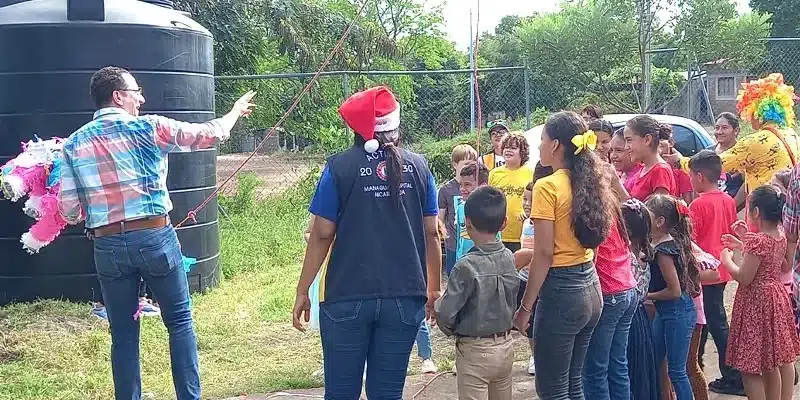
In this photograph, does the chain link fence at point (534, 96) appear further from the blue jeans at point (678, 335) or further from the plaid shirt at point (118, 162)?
the plaid shirt at point (118, 162)

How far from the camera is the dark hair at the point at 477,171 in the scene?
18.5 feet

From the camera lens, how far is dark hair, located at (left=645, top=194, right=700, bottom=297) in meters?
4.14

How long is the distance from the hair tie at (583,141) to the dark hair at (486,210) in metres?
0.40

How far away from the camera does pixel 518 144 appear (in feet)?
18.3

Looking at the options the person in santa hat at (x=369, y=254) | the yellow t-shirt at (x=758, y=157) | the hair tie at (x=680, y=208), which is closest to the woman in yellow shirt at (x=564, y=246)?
the person in santa hat at (x=369, y=254)

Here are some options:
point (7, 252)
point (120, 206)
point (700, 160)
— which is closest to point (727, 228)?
point (700, 160)

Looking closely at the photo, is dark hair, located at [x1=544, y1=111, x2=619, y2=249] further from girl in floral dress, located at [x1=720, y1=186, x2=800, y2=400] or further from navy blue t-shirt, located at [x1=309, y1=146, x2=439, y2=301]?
girl in floral dress, located at [x1=720, y1=186, x2=800, y2=400]

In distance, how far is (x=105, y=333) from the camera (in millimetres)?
6230

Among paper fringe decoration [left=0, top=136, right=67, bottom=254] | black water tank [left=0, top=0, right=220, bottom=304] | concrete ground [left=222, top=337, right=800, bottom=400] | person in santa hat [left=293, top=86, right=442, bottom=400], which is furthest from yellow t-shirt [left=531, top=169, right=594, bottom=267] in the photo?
black water tank [left=0, top=0, right=220, bottom=304]

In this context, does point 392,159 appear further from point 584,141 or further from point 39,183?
point 39,183

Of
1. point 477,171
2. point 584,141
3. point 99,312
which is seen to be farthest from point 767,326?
point 99,312

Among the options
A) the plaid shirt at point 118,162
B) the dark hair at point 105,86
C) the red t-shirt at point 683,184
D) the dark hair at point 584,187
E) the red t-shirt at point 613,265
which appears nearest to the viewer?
the dark hair at point 584,187

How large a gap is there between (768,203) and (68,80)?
5.40 meters

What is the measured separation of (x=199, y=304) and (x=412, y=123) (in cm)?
1030
